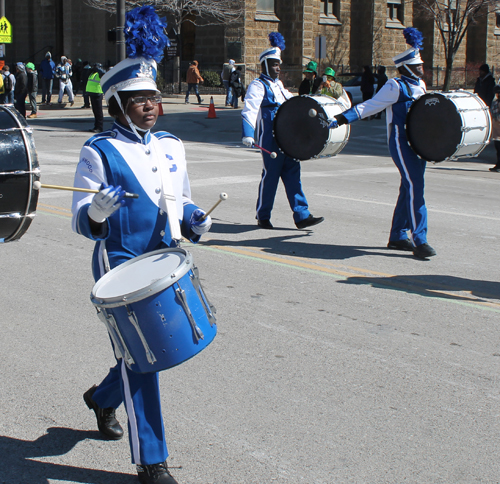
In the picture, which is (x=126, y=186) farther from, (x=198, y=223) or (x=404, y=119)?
(x=404, y=119)

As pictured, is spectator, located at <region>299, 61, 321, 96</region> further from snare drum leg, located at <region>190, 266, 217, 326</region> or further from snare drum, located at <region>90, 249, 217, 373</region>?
snare drum, located at <region>90, 249, 217, 373</region>

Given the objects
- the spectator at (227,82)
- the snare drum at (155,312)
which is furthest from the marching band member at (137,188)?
the spectator at (227,82)

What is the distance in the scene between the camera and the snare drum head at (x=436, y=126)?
7.57 m

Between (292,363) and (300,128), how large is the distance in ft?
13.8

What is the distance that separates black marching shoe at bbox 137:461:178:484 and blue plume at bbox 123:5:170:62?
1879mm

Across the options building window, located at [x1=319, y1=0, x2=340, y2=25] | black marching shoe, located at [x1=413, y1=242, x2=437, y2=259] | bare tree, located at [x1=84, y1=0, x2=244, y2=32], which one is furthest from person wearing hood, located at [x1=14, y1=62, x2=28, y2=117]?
building window, located at [x1=319, y1=0, x2=340, y2=25]

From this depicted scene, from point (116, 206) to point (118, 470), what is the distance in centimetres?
128

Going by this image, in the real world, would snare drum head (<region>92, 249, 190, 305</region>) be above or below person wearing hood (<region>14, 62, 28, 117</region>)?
below

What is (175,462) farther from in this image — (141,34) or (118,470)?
(141,34)

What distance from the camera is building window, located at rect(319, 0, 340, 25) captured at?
4231 cm

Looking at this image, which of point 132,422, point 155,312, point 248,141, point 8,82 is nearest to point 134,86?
point 155,312

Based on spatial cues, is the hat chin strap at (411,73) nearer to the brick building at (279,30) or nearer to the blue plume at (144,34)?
the blue plume at (144,34)

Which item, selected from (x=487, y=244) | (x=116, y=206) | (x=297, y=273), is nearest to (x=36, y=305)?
(x=297, y=273)

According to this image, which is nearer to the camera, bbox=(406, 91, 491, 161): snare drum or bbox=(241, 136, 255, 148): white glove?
bbox=(406, 91, 491, 161): snare drum
